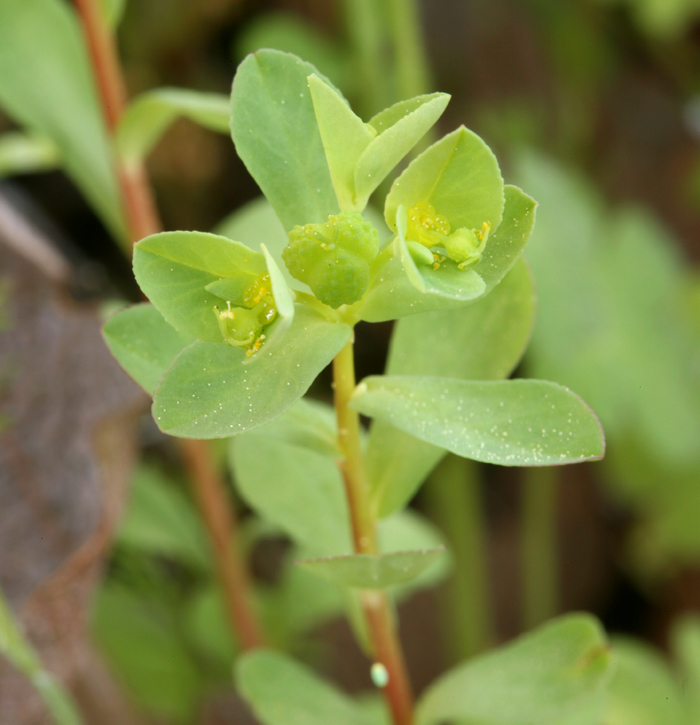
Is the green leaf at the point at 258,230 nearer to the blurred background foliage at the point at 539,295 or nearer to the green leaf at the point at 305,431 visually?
the green leaf at the point at 305,431

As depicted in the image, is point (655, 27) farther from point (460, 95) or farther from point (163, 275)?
point (163, 275)

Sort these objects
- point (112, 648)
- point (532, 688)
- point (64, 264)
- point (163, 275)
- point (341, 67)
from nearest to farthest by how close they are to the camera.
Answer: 1. point (163, 275)
2. point (532, 688)
3. point (64, 264)
4. point (112, 648)
5. point (341, 67)

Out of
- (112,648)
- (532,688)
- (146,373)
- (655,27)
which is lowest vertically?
(112,648)

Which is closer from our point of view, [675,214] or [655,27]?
[655,27]

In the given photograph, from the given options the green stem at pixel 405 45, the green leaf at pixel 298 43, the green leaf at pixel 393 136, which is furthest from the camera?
the green leaf at pixel 298 43

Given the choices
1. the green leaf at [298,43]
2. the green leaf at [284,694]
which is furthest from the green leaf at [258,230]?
the green leaf at [298,43]

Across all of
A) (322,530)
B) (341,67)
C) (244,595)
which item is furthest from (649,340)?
(322,530)

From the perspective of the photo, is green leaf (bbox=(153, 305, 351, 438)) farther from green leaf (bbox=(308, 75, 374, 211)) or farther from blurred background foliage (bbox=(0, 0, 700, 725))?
blurred background foliage (bbox=(0, 0, 700, 725))
